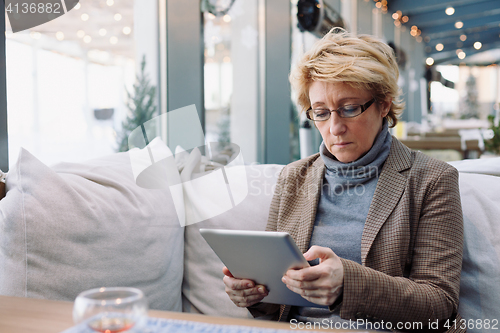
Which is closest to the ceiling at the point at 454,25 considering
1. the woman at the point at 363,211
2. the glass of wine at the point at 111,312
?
the woman at the point at 363,211

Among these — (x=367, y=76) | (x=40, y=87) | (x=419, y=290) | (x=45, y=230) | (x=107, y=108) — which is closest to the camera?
(x=419, y=290)

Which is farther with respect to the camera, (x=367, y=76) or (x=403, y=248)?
(x=367, y=76)

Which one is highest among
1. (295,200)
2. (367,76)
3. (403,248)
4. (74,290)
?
(367,76)

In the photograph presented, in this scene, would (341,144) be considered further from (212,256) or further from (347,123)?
(212,256)

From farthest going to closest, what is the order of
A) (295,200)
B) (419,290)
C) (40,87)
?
(40,87), (295,200), (419,290)

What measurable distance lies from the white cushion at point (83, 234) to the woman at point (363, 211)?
359mm

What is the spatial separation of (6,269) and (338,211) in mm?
984

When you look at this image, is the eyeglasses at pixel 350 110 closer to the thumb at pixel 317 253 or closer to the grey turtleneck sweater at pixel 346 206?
the grey turtleneck sweater at pixel 346 206

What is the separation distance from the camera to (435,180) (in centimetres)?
121

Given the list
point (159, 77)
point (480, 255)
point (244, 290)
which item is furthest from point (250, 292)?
point (159, 77)

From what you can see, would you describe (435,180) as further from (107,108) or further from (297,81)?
(107,108)

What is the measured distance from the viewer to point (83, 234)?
1.25m

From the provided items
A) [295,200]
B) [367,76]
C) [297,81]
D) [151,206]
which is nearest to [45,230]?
[151,206]

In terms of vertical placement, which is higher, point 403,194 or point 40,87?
point 40,87
